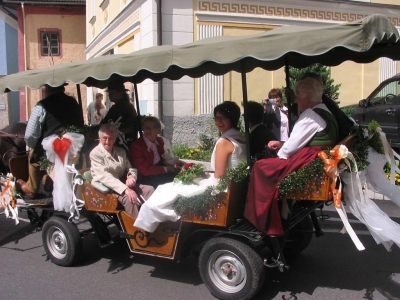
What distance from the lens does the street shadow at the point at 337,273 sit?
4191 millimetres

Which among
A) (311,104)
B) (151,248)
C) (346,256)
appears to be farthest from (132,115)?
(346,256)

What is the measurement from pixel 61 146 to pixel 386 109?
771 cm

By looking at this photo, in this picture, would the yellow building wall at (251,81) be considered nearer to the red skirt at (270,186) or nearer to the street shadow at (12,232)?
the street shadow at (12,232)

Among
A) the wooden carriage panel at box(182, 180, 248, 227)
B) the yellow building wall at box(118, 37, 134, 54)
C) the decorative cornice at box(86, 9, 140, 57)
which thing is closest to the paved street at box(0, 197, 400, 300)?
the wooden carriage panel at box(182, 180, 248, 227)

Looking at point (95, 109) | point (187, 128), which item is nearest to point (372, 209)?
point (187, 128)

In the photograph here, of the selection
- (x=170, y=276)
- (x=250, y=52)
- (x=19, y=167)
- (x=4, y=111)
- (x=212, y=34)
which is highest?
(x=212, y=34)

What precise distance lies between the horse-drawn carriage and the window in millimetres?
20726

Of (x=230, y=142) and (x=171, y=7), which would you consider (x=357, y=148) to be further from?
(x=171, y=7)

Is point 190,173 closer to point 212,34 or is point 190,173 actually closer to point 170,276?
point 170,276

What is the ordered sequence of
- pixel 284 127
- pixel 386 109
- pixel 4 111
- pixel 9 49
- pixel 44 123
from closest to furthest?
pixel 44 123 < pixel 284 127 < pixel 386 109 < pixel 4 111 < pixel 9 49

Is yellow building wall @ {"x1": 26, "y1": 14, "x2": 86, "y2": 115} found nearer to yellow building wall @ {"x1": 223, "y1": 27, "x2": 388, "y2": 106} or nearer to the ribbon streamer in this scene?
yellow building wall @ {"x1": 223, "y1": 27, "x2": 388, "y2": 106}

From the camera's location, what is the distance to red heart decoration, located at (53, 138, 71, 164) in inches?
191

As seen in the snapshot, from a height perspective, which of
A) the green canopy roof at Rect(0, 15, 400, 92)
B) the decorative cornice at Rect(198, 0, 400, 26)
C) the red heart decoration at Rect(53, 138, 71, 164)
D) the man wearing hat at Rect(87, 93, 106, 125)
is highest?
the decorative cornice at Rect(198, 0, 400, 26)

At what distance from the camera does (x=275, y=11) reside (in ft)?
39.6
